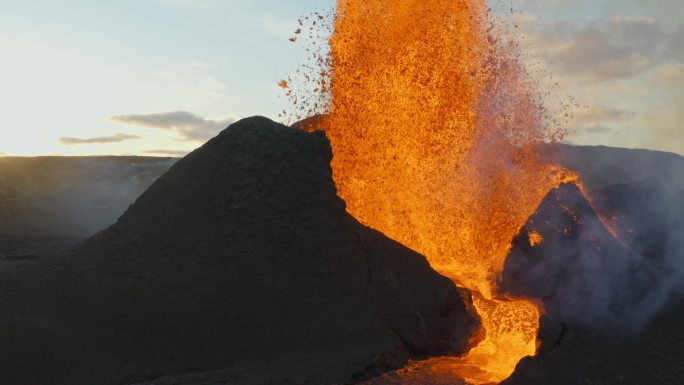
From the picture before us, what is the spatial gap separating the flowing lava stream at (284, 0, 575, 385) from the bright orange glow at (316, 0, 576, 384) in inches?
0.8

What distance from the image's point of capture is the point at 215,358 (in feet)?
21.9

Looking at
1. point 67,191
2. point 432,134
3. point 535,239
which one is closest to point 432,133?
point 432,134

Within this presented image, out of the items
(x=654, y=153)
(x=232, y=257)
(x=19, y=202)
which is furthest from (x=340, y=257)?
(x=654, y=153)

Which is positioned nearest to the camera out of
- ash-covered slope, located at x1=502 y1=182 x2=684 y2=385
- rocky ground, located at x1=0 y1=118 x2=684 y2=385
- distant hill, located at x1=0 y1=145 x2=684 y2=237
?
ash-covered slope, located at x1=502 y1=182 x2=684 y2=385

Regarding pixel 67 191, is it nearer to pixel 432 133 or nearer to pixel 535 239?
pixel 432 133

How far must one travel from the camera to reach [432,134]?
477 inches

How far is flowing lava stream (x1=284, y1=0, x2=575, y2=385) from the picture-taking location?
11.3m

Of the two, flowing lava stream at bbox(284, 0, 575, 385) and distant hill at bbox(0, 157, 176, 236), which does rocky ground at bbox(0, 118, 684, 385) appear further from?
distant hill at bbox(0, 157, 176, 236)

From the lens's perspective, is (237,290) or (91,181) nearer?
(237,290)

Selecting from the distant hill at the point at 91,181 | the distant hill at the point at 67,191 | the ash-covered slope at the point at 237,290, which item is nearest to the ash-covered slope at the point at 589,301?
the ash-covered slope at the point at 237,290

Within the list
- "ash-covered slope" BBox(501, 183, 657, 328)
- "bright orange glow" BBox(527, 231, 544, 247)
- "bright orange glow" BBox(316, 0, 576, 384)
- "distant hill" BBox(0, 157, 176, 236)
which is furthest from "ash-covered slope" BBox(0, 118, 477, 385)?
"distant hill" BBox(0, 157, 176, 236)

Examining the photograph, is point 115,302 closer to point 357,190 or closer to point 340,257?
point 340,257

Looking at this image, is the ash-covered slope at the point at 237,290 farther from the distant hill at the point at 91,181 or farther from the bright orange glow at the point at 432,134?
the distant hill at the point at 91,181

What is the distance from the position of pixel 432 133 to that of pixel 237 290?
6015 millimetres
